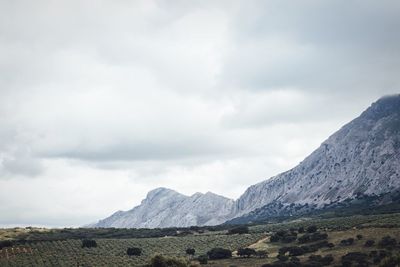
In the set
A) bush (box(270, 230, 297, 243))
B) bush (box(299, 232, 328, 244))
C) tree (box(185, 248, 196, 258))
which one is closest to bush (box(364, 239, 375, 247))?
bush (box(299, 232, 328, 244))

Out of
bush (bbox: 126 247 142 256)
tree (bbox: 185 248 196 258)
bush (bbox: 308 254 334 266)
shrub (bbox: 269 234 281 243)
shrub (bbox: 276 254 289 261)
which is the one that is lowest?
bush (bbox: 308 254 334 266)

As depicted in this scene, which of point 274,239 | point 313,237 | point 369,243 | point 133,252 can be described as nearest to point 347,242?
point 369,243

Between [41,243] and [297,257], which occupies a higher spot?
[41,243]

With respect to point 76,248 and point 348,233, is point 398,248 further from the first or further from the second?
point 76,248

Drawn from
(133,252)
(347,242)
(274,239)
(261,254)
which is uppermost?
(133,252)

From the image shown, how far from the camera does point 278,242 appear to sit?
10238 cm

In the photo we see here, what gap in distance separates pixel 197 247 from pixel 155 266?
38404mm

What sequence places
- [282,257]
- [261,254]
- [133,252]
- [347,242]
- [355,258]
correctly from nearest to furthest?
[355,258], [282,257], [347,242], [261,254], [133,252]

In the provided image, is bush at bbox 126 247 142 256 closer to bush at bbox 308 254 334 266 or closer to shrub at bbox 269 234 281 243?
shrub at bbox 269 234 281 243

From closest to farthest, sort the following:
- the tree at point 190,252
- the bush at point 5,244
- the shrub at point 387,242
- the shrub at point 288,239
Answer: the shrub at point 387,242, the tree at point 190,252, the shrub at point 288,239, the bush at point 5,244

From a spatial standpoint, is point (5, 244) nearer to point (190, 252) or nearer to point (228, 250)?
point (190, 252)

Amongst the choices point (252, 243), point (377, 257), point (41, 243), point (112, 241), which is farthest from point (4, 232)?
point (377, 257)

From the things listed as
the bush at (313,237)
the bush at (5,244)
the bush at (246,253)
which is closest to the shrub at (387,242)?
the bush at (313,237)

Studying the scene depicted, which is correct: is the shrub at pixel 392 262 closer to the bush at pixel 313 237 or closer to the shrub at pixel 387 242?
the shrub at pixel 387 242
